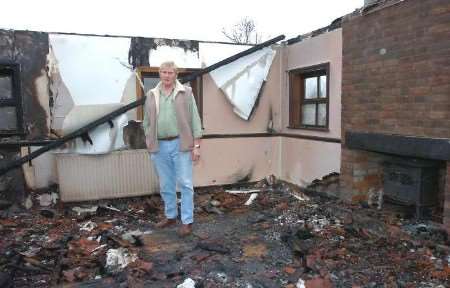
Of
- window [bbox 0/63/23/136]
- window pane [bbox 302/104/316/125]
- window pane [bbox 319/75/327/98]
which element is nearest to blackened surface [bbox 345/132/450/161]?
window pane [bbox 319/75/327/98]

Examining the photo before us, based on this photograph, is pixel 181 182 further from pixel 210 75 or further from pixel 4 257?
pixel 210 75

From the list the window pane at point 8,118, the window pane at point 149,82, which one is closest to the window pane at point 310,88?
the window pane at point 149,82

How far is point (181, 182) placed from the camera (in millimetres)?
4391

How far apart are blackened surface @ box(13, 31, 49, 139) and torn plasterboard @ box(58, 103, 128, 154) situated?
1.27 feet

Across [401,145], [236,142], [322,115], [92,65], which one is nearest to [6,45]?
[92,65]

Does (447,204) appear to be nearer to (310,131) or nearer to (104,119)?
(310,131)

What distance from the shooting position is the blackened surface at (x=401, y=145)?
3.99 m

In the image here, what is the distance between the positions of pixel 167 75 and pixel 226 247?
206cm

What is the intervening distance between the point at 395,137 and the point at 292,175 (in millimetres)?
2683

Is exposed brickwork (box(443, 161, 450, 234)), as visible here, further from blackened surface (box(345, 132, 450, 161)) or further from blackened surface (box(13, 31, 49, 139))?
blackened surface (box(13, 31, 49, 139))

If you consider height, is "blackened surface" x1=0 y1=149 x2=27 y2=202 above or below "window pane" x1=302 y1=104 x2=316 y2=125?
below

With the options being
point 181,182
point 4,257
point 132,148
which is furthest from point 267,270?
point 132,148

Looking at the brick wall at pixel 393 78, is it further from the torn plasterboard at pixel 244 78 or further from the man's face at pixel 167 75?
the man's face at pixel 167 75

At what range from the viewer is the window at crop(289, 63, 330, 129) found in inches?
241
